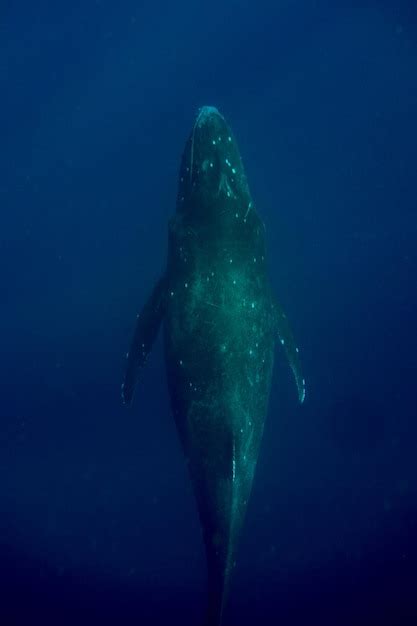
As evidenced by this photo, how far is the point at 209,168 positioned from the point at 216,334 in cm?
276

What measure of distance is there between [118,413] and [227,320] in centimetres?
987

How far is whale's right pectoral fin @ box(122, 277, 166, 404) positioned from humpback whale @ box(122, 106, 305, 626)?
0.7 inches

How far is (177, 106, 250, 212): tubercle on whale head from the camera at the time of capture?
28.0 feet

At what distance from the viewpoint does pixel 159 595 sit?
1530 cm

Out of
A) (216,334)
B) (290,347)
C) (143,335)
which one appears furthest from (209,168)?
(290,347)

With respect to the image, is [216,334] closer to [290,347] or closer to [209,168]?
[290,347]

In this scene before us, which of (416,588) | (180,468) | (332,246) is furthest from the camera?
(332,246)

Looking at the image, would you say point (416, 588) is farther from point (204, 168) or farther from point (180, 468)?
point (204, 168)

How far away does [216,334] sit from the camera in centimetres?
807

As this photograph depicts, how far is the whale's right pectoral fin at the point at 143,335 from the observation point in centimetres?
880

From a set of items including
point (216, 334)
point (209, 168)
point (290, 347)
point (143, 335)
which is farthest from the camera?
point (290, 347)

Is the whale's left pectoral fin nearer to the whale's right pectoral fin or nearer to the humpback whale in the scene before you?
the humpback whale

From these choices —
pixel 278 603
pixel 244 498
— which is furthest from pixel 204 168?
pixel 278 603

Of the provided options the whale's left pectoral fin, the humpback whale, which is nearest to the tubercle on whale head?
the humpback whale
